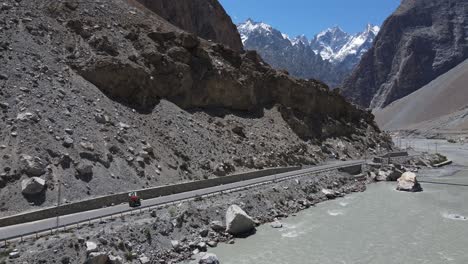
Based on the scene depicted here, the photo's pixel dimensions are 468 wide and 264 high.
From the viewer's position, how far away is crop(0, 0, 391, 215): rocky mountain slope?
25609mm

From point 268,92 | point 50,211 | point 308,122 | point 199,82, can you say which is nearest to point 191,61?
point 199,82

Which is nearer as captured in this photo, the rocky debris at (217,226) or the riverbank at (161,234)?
the riverbank at (161,234)

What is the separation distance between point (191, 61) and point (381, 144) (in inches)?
1548

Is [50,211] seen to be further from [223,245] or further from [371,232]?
[371,232]

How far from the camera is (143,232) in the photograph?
21531 millimetres

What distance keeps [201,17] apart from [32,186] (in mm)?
57535

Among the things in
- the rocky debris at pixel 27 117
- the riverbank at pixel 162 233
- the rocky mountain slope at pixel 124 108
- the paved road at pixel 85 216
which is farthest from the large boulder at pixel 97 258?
the rocky debris at pixel 27 117

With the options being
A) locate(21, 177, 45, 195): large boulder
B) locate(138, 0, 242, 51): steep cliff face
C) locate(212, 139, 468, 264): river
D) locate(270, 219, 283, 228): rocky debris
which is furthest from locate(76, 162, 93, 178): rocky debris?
locate(138, 0, 242, 51): steep cliff face

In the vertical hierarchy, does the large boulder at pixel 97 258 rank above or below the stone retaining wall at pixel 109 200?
below

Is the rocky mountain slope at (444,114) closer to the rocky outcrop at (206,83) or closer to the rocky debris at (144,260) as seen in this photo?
the rocky outcrop at (206,83)

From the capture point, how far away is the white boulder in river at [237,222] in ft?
82.3

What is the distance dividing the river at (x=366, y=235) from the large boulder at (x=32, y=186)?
934cm

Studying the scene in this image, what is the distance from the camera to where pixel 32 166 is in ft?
77.2

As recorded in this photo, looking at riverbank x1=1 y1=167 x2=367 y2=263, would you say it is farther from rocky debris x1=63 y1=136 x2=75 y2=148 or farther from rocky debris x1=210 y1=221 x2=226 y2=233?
rocky debris x1=63 y1=136 x2=75 y2=148
